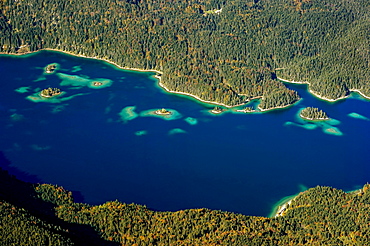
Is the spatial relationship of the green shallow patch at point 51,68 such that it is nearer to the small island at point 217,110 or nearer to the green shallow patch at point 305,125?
the small island at point 217,110

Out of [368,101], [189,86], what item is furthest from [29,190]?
[368,101]

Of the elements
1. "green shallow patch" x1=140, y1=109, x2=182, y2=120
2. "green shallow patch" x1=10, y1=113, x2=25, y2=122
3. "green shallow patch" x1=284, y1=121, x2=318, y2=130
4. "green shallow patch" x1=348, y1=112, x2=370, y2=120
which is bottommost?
"green shallow patch" x1=10, y1=113, x2=25, y2=122

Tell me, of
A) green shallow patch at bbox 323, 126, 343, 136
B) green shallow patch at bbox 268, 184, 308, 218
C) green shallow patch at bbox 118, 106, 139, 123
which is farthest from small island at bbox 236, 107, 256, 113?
green shallow patch at bbox 268, 184, 308, 218

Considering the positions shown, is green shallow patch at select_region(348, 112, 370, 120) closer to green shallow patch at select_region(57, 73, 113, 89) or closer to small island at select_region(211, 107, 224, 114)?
small island at select_region(211, 107, 224, 114)

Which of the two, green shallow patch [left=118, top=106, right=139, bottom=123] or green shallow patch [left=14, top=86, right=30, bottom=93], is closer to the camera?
green shallow patch [left=118, top=106, right=139, bottom=123]

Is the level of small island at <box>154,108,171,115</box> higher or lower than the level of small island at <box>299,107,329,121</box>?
lower

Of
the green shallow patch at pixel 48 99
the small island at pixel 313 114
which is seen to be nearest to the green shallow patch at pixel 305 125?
the small island at pixel 313 114
